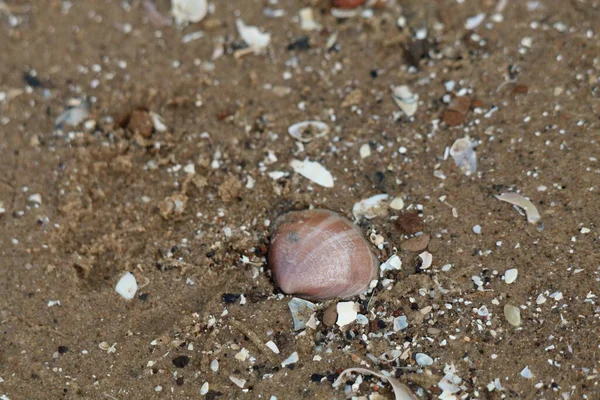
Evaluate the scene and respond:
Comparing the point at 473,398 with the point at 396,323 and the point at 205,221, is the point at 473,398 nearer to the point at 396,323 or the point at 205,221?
the point at 396,323

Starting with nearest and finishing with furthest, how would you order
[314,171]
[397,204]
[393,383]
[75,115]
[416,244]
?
1. [393,383]
2. [416,244]
3. [397,204]
4. [314,171]
5. [75,115]

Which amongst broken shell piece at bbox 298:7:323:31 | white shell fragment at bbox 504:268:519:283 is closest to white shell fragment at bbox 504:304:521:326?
white shell fragment at bbox 504:268:519:283

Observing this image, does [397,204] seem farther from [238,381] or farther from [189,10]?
[189,10]

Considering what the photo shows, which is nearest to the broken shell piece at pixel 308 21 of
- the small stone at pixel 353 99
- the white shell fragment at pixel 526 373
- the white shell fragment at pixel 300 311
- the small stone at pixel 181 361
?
the small stone at pixel 353 99

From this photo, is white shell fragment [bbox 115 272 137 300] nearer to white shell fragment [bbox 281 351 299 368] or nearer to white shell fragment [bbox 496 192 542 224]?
white shell fragment [bbox 281 351 299 368]

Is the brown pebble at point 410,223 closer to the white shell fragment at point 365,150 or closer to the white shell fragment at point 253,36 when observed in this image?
the white shell fragment at point 365,150

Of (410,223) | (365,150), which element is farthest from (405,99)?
(410,223)
